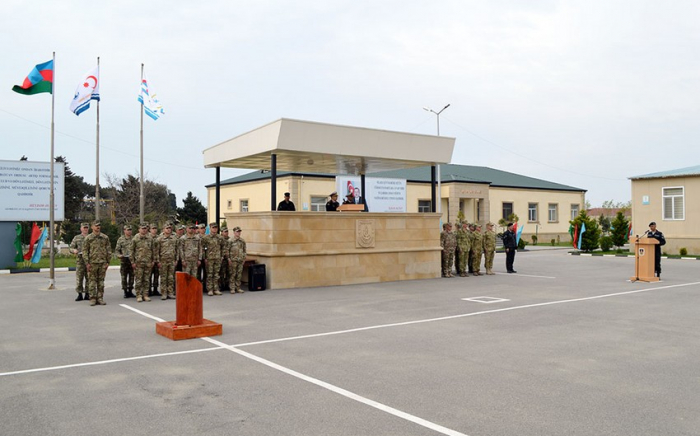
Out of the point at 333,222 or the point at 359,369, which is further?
the point at 333,222

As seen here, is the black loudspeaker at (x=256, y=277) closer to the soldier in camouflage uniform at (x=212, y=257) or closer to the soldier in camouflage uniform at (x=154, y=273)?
the soldier in camouflage uniform at (x=212, y=257)

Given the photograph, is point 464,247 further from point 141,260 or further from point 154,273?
point 141,260

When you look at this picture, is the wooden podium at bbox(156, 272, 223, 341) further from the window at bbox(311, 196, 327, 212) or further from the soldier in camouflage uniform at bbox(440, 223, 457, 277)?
the window at bbox(311, 196, 327, 212)

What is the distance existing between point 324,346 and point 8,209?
18.8 m

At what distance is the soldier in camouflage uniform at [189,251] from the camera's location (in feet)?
44.9

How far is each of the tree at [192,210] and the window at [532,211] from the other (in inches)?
1188

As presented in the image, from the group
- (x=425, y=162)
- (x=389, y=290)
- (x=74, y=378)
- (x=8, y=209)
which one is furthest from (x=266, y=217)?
(x=8, y=209)

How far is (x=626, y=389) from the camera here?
19.2ft

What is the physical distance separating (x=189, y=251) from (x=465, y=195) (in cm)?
3416

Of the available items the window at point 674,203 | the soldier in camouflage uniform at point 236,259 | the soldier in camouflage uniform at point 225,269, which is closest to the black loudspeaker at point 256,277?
the soldier in camouflage uniform at point 236,259

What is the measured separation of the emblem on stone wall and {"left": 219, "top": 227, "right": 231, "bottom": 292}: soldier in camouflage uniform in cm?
395

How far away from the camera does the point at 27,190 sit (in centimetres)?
2188

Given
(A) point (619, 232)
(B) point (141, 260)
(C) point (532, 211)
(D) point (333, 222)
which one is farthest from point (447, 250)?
(C) point (532, 211)

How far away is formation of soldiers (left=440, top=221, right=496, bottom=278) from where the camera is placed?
754 inches
